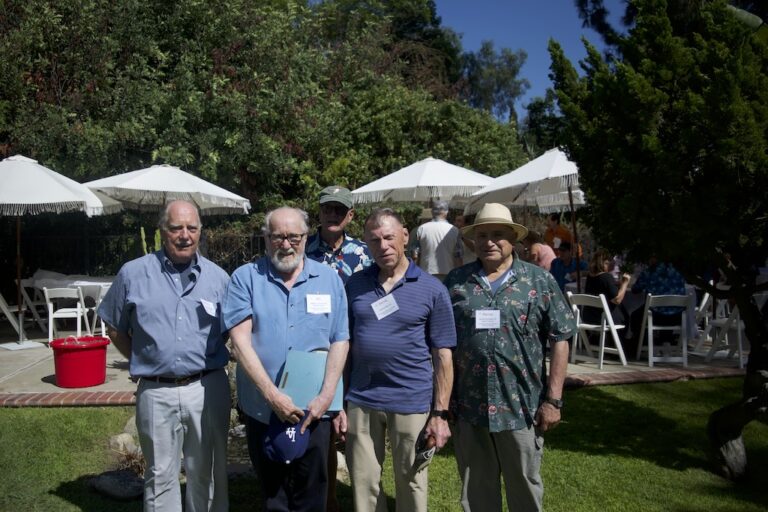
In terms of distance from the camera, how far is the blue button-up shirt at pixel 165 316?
335 centimetres

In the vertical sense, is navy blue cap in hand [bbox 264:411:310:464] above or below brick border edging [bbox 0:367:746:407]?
above

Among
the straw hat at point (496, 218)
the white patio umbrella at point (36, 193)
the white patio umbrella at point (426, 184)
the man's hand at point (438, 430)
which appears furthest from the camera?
the white patio umbrella at point (426, 184)

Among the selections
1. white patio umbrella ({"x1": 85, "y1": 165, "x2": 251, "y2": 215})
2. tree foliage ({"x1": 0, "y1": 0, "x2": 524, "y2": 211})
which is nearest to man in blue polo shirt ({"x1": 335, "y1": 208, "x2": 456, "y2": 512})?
white patio umbrella ({"x1": 85, "y1": 165, "x2": 251, "y2": 215})

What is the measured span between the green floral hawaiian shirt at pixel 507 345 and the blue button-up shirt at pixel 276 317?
65cm

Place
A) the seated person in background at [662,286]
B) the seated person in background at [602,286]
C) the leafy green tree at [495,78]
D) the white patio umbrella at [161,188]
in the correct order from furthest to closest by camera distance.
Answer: the leafy green tree at [495,78] → the white patio umbrella at [161,188] → the seated person in background at [602,286] → the seated person in background at [662,286]

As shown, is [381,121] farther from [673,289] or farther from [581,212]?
[581,212]

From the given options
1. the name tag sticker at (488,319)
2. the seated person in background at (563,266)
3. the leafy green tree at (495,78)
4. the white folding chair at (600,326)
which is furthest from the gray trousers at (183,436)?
the leafy green tree at (495,78)

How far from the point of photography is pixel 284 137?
1462 centimetres

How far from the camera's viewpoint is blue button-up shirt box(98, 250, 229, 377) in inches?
132

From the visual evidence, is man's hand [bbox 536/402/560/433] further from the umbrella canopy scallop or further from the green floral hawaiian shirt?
the umbrella canopy scallop

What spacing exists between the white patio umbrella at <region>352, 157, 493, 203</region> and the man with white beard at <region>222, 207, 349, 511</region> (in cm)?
714

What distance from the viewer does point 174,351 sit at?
3.34 metres

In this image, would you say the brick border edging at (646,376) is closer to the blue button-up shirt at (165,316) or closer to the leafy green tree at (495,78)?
the blue button-up shirt at (165,316)

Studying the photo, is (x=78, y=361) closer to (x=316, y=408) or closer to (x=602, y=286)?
(x=316, y=408)
